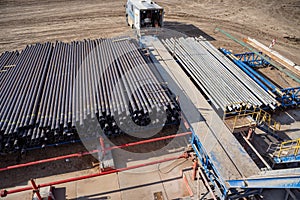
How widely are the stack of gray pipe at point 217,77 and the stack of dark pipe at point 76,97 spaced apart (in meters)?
2.51

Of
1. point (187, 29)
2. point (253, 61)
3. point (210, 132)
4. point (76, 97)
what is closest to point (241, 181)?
point (210, 132)

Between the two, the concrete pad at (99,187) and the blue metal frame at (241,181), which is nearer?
the blue metal frame at (241,181)

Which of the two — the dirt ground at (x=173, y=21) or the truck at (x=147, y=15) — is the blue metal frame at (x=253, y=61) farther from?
the truck at (x=147, y=15)

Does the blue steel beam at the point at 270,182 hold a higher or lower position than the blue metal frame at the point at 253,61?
lower

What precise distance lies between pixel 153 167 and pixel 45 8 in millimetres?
28417

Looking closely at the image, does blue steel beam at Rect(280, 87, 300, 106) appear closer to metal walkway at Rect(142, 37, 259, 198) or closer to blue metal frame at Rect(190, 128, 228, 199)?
metal walkway at Rect(142, 37, 259, 198)

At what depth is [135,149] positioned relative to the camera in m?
10.6

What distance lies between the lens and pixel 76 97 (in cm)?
1021

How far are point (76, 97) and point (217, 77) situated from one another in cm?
744

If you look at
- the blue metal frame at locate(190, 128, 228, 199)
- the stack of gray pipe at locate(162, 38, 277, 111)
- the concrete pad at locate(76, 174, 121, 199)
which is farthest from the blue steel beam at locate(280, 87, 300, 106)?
the concrete pad at locate(76, 174, 121, 199)

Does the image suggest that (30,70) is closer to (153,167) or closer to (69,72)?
(69,72)

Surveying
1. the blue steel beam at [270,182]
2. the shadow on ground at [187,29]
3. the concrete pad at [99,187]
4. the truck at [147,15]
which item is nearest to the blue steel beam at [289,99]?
the blue steel beam at [270,182]

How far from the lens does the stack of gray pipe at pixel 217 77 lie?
36.8 ft

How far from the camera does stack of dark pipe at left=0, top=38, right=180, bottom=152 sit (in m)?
8.92
